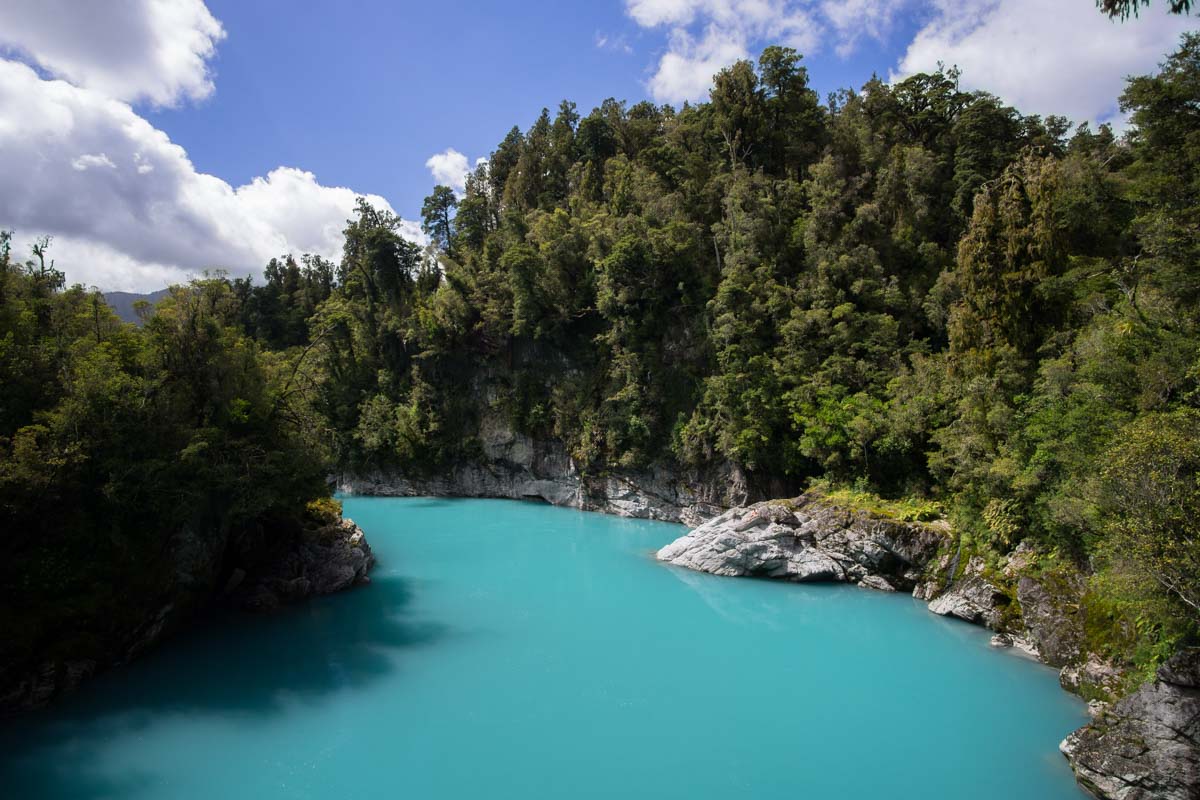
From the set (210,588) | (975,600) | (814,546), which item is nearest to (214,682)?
(210,588)

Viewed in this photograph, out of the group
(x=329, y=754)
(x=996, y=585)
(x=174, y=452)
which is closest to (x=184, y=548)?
(x=174, y=452)

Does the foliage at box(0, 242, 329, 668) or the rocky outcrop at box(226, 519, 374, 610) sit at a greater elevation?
the foliage at box(0, 242, 329, 668)

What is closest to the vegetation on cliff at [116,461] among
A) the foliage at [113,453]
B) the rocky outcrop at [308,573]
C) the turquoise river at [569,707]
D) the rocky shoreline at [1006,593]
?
the foliage at [113,453]

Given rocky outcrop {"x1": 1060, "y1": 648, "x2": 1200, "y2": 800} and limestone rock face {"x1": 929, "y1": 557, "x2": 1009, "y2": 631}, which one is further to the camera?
limestone rock face {"x1": 929, "y1": 557, "x2": 1009, "y2": 631}

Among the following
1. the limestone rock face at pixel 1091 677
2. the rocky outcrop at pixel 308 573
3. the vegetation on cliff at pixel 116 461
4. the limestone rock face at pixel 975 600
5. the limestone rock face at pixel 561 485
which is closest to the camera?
the limestone rock face at pixel 1091 677

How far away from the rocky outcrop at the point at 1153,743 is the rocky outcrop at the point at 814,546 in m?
7.27

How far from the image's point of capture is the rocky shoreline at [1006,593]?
7.47 m

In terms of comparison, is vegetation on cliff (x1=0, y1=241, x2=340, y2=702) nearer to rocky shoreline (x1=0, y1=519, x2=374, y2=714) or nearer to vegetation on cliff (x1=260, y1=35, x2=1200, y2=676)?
rocky shoreline (x1=0, y1=519, x2=374, y2=714)

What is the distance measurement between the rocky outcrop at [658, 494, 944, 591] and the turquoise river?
63 centimetres

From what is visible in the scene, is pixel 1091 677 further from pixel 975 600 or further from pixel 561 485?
pixel 561 485

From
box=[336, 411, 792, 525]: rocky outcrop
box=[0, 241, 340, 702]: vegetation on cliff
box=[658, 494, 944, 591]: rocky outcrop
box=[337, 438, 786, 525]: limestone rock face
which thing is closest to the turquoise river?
box=[658, 494, 944, 591]: rocky outcrop

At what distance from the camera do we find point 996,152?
2206 centimetres

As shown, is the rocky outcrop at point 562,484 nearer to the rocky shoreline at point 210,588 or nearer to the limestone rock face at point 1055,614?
the limestone rock face at point 1055,614

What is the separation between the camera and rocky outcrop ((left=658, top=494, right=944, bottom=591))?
51.0 feet
